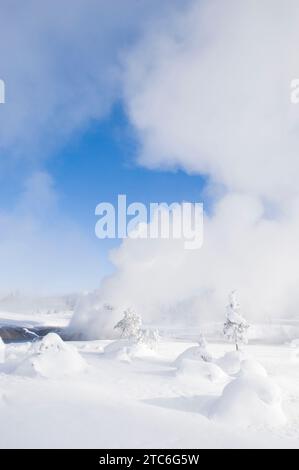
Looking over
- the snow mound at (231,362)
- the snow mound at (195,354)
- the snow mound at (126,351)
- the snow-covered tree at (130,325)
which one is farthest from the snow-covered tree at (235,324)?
the snow mound at (195,354)

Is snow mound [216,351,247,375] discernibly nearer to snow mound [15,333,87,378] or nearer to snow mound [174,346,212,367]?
snow mound [174,346,212,367]

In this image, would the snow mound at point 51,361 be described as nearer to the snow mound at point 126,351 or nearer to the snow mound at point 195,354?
the snow mound at point 126,351

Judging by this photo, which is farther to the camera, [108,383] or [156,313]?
[156,313]

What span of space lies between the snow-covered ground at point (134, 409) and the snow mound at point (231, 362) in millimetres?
7556

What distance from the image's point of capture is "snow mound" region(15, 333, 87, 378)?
65.2 ft

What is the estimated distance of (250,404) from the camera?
15594mm

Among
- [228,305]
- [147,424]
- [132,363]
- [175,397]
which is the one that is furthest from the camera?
[228,305]

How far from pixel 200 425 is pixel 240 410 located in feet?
11.5

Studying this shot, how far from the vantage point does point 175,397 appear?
61.4 ft

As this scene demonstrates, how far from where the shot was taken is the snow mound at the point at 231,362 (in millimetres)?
32744

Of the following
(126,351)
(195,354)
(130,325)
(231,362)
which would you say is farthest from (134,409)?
(130,325)

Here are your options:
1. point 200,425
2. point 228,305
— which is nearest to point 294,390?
point 200,425

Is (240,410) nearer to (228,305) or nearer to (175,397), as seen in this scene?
(175,397)

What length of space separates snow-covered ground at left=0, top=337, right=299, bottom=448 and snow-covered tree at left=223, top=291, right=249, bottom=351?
98.9ft
